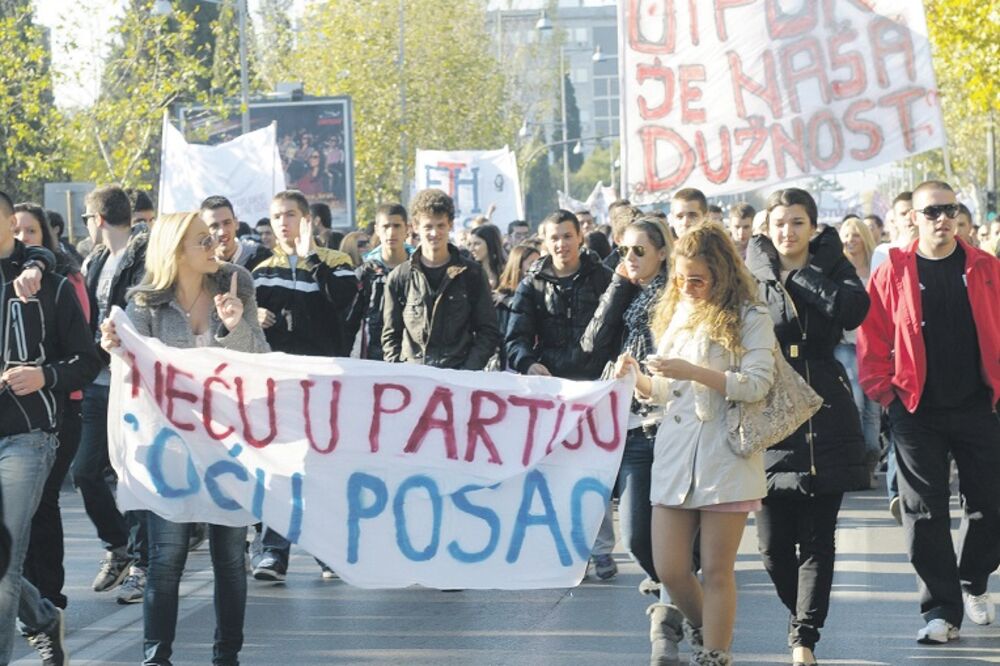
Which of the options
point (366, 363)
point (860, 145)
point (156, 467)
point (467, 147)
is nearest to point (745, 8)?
point (860, 145)

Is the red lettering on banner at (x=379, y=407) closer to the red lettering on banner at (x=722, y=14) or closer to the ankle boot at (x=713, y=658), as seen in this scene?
the ankle boot at (x=713, y=658)

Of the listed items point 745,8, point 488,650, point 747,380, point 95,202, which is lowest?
point 488,650

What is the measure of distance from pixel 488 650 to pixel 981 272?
8.59 ft

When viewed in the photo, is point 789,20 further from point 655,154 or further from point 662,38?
point 655,154

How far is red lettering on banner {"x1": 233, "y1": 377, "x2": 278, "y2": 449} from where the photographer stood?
7.15 m

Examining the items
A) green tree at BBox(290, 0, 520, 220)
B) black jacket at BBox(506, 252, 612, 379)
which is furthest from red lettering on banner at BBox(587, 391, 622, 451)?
green tree at BBox(290, 0, 520, 220)

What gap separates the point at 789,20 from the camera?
11.5 m

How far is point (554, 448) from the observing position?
7188mm

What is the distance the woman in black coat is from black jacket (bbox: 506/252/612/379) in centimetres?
191

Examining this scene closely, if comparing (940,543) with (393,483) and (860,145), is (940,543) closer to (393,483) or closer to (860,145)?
(393,483)

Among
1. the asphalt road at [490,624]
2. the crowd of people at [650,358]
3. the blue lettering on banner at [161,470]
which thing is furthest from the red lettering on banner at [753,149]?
the blue lettering on banner at [161,470]

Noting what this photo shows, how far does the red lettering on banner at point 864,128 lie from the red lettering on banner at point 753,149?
52 cm

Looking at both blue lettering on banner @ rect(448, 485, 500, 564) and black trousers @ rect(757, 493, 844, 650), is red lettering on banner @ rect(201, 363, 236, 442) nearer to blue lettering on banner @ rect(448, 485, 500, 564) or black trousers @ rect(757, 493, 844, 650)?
blue lettering on banner @ rect(448, 485, 500, 564)

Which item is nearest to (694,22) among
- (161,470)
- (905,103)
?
(905,103)
